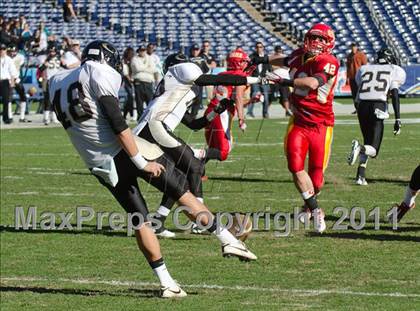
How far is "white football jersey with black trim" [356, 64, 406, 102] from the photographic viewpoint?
480 inches

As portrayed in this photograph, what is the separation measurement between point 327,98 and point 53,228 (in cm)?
270


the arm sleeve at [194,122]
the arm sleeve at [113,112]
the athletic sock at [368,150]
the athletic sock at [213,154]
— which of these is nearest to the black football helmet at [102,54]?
the arm sleeve at [113,112]

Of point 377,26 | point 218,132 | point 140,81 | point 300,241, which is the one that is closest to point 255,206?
point 218,132

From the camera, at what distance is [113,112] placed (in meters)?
6.33

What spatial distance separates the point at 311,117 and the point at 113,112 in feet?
10.0

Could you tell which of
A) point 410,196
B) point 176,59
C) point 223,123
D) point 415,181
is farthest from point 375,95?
point 176,59

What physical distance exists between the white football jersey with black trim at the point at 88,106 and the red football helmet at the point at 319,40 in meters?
2.73

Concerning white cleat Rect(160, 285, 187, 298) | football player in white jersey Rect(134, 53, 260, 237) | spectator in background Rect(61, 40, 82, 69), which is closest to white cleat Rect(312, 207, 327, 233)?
football player in white jersey Rect(134, 53, 260, 237)

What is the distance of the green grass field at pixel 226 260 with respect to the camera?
6566 mm

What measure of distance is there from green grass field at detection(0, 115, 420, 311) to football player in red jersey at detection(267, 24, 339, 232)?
41 centimetres

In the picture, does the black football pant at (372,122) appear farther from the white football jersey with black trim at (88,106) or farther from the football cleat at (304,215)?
the white football jersey with black trim at (88,106)

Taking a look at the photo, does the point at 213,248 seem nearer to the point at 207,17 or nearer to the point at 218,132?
the point at 218,132

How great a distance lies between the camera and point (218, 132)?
38.0 ft

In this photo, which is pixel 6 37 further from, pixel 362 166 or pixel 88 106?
pixel 88 106
